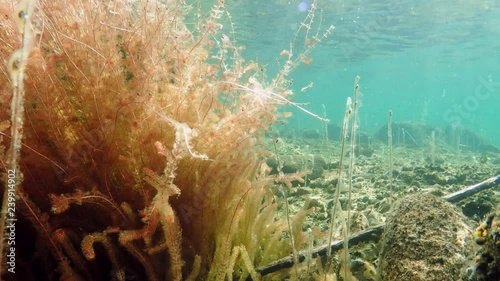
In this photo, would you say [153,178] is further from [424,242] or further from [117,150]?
[424,242]

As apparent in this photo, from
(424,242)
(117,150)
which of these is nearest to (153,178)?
(117,150)

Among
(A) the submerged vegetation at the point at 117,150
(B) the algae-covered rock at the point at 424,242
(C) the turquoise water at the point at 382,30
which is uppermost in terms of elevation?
(C) the turquoise water at the point at 382,30

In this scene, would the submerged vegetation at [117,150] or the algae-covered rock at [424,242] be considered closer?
the algae-covered rock at [424,242]

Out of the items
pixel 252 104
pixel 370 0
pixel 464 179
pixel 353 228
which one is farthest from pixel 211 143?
pixel 370 0

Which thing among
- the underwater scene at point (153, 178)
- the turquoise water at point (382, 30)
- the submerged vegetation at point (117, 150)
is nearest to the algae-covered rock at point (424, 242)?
the underwater scene at point (153, 178)

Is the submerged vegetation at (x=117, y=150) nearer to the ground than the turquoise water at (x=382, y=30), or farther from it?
nearer to the ground

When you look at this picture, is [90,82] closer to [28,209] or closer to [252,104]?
[28,209]

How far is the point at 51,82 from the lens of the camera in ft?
7.62

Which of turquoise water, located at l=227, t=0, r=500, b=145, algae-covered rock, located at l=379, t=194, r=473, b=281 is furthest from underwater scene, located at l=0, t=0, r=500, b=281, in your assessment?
turquoise water, located at l=227, t=0, r=500, b=145

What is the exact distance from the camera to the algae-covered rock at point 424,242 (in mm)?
2066

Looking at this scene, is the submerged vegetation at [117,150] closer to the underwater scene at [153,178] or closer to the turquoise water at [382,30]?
the underwater scene at [153,178]

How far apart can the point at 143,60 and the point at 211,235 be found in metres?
1.56

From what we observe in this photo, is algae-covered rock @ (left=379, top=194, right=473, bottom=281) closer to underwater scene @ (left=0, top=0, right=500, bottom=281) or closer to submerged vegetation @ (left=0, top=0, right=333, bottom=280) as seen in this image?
underwater scene @ (left=0, top=0, right=500, bottom=281)

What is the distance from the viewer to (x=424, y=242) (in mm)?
2232
